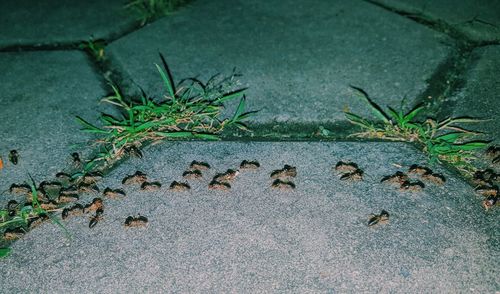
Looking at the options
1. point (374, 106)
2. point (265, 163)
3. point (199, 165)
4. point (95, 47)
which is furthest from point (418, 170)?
point (95, 47)

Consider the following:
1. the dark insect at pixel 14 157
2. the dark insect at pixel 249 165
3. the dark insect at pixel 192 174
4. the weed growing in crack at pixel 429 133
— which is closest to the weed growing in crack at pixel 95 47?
the dark insect at pixel 14 157

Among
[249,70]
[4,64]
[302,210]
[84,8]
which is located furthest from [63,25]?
[302,210]

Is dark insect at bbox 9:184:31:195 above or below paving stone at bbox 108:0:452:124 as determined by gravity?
below

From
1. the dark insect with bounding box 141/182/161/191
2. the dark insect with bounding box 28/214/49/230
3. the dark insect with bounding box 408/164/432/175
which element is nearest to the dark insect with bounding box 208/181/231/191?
the dark insect with bounding box 141/182/161/191

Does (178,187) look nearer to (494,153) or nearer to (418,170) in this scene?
(418,170)

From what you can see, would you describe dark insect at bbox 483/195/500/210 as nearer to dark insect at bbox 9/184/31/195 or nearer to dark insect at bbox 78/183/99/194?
dark insect at bbox 78/183/99/194

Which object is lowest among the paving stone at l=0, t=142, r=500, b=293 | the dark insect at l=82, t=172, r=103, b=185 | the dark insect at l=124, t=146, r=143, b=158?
the paving stone at l=0, t=142, r=500, b=293

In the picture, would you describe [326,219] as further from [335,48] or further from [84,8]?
[84,8]
